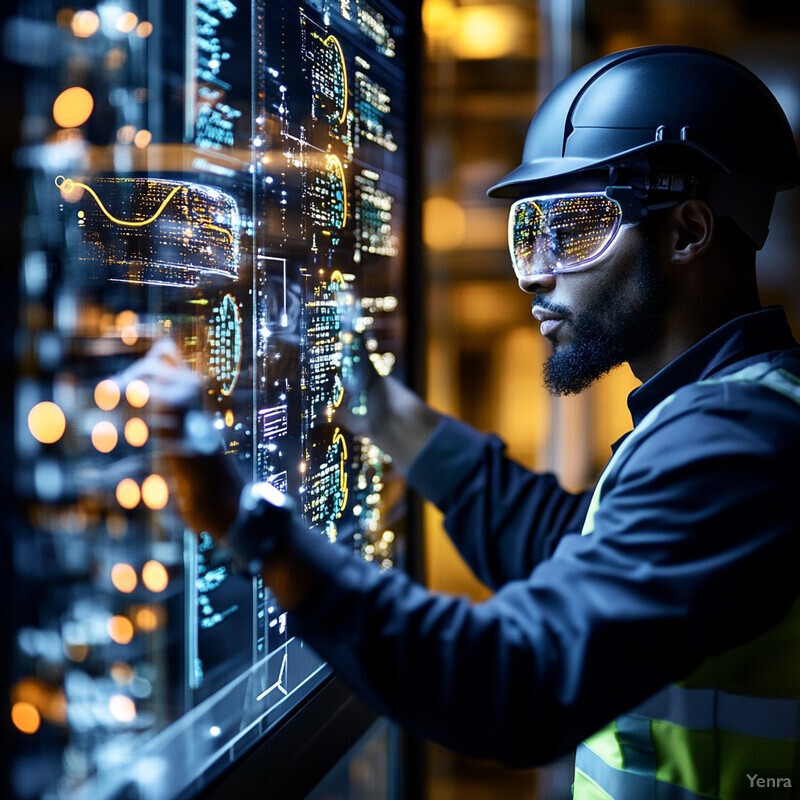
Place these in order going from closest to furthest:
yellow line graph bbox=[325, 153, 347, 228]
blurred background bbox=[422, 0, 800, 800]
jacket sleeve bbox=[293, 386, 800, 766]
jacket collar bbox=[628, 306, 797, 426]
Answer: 1. jacket sleeve bbox=[293, 386, 800, 766]
2. jacket collar bbox=[628, 306, 797, 426]
3. yellow line graph bbox=[325, 153, 347, 228]
4. blurred background bbox=[422, 0, 800, 800]

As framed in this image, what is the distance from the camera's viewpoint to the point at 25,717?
1.82 feet

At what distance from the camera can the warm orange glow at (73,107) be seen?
583 millimetres

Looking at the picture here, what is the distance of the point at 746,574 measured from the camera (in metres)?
0.71

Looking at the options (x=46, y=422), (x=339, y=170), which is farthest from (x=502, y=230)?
(x=46, y=422)

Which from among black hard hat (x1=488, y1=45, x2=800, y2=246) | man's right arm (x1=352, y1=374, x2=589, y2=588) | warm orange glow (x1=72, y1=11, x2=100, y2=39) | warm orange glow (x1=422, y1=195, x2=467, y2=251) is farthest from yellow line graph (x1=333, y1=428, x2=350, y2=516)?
warm orange glow (x1=422, y1=195, x2=467, y2=251)

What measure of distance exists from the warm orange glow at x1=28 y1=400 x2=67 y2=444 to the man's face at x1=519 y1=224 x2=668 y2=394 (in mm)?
667

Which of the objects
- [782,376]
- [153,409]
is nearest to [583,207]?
[782,376]

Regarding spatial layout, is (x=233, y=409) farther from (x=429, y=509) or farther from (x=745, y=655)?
(x=429, y=509)

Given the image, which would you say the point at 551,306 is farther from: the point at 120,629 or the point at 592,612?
the point at 120,629

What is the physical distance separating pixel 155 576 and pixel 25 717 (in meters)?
0.17

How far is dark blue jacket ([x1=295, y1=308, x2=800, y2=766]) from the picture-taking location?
0.65 meters

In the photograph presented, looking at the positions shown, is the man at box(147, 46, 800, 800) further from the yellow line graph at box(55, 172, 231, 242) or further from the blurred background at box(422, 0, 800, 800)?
the blurred background at box(422, 0, 800, 800)

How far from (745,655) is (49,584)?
2.23 feet

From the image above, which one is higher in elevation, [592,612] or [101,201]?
[101,201]
